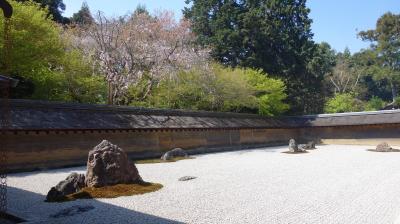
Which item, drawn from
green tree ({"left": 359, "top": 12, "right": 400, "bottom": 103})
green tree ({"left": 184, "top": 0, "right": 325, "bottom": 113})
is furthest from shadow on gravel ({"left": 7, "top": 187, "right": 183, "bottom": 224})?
green tree ({"left": 359, "top": 12, "right": 400, "bottom": 103})

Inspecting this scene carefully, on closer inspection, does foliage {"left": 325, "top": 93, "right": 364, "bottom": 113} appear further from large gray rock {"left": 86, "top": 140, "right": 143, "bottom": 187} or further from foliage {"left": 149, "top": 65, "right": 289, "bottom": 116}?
large gray rock {"left": 86, "top": 140, "right": 143, "bottom": 187}

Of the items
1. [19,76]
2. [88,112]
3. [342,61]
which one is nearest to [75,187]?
[88,112]

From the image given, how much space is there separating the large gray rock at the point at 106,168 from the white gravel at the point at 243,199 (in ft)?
3.86

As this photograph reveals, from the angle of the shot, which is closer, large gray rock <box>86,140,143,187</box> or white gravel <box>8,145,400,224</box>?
white gravel <box>8,145,400,224</box>

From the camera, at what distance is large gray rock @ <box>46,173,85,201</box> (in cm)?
822

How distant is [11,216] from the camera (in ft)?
21.4

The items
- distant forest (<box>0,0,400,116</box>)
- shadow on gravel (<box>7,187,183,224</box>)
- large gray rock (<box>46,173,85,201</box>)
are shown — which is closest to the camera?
shadow on gravel (<box>7,187,183,224</box>)

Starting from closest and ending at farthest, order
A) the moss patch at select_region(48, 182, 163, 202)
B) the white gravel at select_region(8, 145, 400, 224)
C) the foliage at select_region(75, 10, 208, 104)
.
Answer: the white gravel at select_region(8, 145, 400, 224), the moss patch at select_region(48, 182, 163, 202), the foliage at select_region(75, 10, 208, 104)

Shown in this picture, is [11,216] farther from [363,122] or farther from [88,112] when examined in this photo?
[363,122]

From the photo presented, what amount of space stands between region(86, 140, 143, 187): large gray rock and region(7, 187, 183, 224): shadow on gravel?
1353 millimetres

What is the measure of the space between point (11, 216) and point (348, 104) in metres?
41.5

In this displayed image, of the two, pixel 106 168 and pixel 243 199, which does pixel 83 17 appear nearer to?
pixel 106 168

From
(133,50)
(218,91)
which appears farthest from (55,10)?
(218,91)

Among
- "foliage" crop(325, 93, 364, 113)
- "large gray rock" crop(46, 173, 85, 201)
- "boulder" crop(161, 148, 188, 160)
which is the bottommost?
"large gray rock" crop(46, 173, 85, 201)
